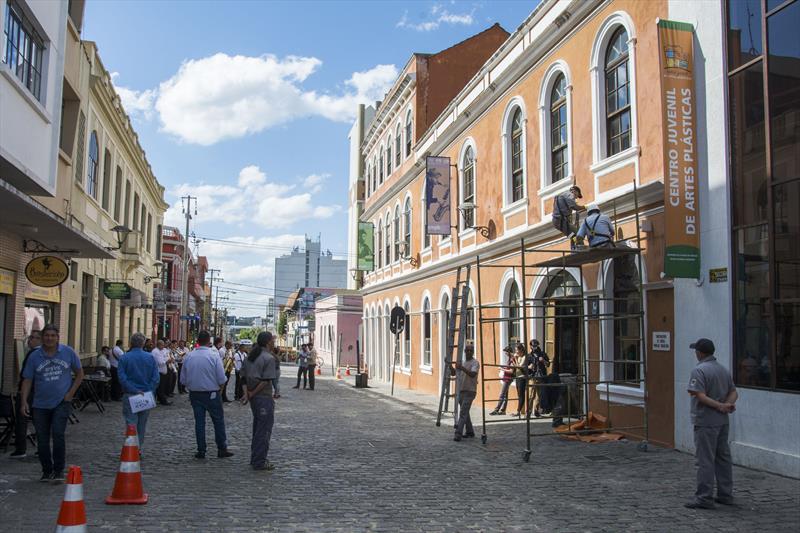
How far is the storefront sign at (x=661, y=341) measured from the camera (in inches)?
422

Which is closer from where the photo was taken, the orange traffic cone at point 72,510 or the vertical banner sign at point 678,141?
the orange traffic cone at point 72,510

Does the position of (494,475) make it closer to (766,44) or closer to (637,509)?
(637,509)

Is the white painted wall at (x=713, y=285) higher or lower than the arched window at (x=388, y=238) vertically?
lower

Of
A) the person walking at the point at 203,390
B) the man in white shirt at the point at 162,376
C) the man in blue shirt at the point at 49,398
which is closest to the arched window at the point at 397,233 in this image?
the man in white shirt at the point at 162,376

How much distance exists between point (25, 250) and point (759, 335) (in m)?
12.8

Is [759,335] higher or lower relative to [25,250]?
lower

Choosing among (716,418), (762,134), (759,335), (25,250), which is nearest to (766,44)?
(762,134)

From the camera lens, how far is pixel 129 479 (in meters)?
7.06

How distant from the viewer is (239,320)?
180875mm

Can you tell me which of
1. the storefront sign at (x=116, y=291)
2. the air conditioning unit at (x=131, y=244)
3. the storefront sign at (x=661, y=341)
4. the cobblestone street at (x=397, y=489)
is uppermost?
the air conditioning unit at (x=131, y=244)

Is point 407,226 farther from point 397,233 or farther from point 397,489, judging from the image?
point 397,489

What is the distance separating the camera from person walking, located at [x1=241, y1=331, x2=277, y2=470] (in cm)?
909

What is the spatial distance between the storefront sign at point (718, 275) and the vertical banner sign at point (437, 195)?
36.5 ft

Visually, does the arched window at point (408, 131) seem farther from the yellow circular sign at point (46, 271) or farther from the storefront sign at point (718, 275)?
the storefront sign at point (718, 275)
